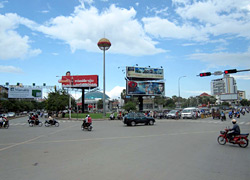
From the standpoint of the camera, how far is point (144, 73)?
6284 centimetres

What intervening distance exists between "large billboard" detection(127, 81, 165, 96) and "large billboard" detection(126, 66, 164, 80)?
2659 millimetres

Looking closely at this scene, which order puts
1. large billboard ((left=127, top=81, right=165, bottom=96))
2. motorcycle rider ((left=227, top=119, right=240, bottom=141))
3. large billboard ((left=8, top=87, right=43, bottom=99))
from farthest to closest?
large billboard ((left=8, top=87, right=43, bottom=99))
large billboard ((left=127, top=81, right=165, bottom=96))
motorcycle rider ((left=227, top=119, right=240, bottom=141))

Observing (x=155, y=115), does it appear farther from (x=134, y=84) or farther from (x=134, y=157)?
(x=134, y=157)

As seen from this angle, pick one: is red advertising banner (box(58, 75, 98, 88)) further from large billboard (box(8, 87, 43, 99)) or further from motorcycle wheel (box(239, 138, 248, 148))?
motorcycle wheel (box(239, 138, 248, 148))

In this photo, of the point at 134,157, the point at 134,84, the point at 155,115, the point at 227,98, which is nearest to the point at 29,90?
the point at 134,84

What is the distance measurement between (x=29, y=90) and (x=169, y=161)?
60078 mm

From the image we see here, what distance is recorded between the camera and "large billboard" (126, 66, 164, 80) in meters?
61.2

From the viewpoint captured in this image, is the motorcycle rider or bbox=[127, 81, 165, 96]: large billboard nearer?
the motorcycle rider

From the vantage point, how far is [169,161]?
7.70 m

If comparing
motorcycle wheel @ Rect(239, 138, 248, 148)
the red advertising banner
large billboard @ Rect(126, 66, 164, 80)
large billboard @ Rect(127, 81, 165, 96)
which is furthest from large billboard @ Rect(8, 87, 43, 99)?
motorcycle wheel @ Rect(239, 138, 248, 148)

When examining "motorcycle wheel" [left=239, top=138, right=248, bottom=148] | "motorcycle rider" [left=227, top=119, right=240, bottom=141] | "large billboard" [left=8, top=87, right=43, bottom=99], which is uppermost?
"large billboard" [left=8, top=87, right=43, bottom=99]

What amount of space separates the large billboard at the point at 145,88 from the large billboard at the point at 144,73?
266 cm

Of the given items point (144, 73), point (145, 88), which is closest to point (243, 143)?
point (145, 88)

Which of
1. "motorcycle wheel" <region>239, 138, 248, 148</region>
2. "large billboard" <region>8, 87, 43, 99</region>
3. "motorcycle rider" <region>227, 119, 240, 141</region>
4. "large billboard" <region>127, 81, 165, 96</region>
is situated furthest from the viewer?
"large billboard" <region>8, 87, 43, 99</region>
